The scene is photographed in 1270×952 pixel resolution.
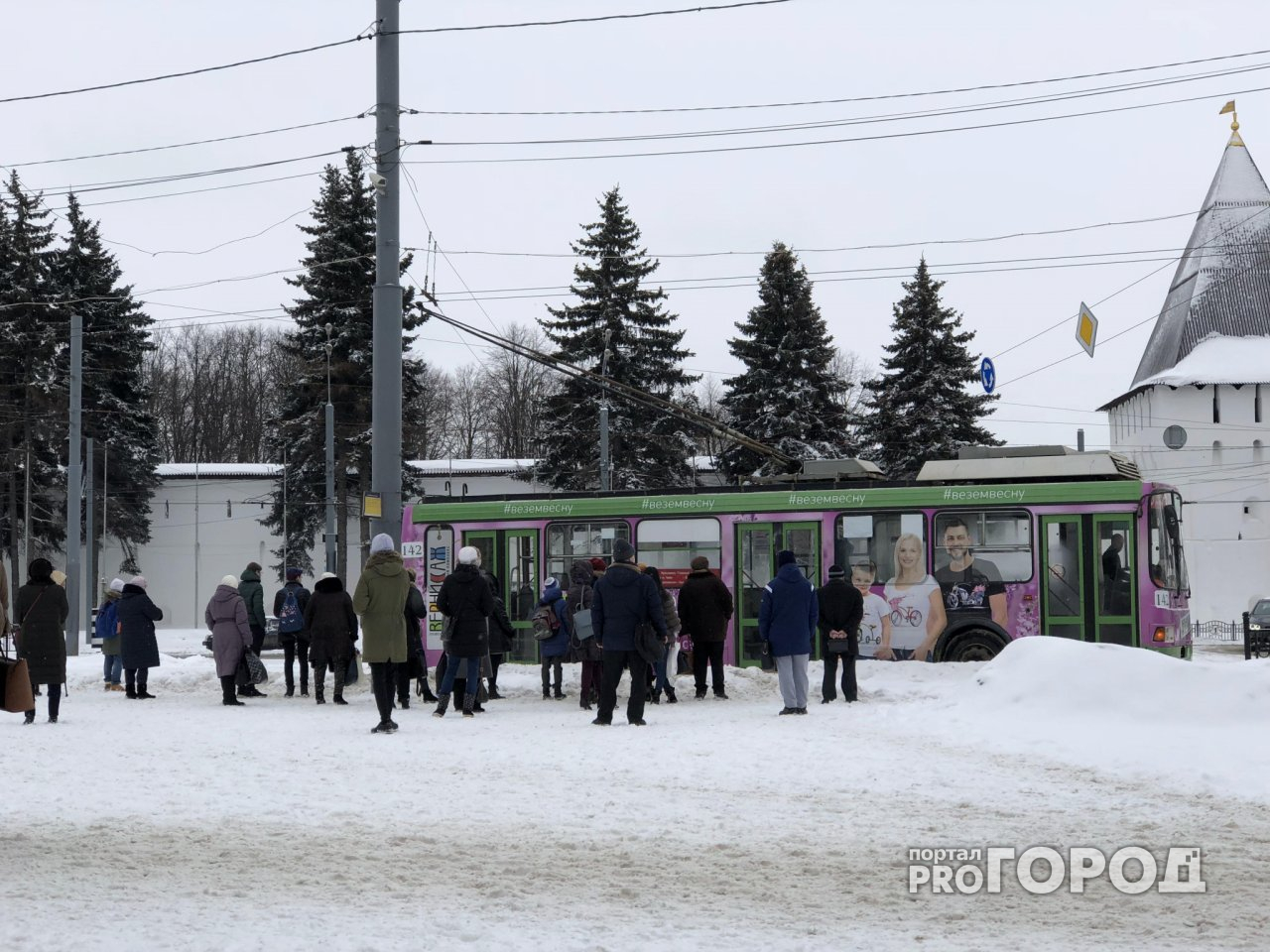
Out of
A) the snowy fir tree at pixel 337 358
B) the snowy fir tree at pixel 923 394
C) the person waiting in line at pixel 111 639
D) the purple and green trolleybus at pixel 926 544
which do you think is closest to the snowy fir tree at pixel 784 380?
the snowy fir tree at pixel 923 394

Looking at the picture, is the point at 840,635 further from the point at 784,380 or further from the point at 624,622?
the point at 784,380

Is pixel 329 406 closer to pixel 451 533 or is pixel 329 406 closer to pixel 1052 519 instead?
pixel 451 533

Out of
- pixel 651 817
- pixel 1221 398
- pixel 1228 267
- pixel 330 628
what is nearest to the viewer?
pixel 651 817

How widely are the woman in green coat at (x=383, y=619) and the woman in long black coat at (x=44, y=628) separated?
3135mm

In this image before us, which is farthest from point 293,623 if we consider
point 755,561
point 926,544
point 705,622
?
point 926,544

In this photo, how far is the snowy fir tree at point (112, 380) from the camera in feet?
172

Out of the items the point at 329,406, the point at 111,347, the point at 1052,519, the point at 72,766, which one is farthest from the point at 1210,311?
the point at 72,766

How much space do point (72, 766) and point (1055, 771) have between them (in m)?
7.04

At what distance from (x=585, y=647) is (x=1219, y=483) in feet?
175

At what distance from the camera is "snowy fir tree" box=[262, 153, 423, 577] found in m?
48.1

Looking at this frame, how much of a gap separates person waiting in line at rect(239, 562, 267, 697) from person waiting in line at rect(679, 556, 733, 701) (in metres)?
5.17

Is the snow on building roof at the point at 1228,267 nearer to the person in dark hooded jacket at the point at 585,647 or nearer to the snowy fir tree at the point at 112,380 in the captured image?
the snowy fir tree at the point at 112,380

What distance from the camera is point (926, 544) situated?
741 inches

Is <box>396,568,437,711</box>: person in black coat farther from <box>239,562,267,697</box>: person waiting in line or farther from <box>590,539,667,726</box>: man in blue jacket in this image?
<box>239,562,267,697</box>: person waiting in line
